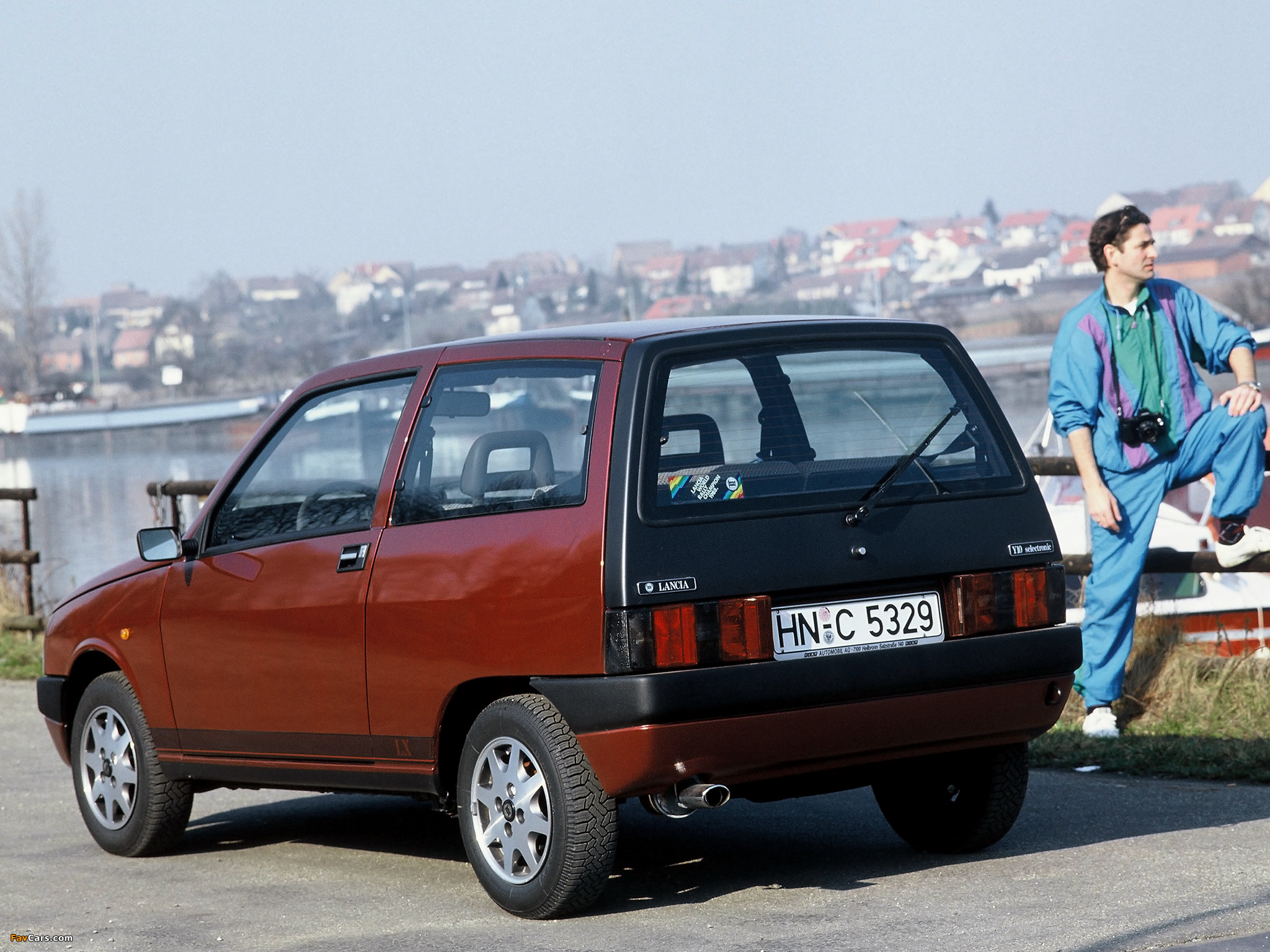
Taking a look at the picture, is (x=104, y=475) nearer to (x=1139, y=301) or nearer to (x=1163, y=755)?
(x=1139, y=301)

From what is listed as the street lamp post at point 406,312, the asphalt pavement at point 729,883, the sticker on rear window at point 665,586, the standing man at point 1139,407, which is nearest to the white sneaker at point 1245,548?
the standing man at point 1139,407

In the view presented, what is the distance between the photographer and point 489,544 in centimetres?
479

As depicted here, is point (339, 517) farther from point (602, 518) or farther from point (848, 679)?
point (848, 679)

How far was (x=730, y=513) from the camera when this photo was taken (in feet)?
15.0

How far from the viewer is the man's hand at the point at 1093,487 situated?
6848 mm

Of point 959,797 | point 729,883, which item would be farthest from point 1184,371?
point 729,883

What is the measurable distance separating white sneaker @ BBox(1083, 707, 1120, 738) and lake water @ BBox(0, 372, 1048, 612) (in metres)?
1.62

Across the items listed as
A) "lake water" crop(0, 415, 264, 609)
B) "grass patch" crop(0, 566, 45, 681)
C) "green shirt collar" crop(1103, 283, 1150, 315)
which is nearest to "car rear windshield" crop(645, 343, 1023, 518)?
"green shirt collar" crop(1103, 283, 1150, 315)

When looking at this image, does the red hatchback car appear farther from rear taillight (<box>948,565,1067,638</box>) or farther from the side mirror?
the side mirror

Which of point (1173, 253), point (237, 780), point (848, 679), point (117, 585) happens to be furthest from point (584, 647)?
point (1173, 253)

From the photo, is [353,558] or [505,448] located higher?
[505,448]

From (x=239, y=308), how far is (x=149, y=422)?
930 inches

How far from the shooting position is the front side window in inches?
213

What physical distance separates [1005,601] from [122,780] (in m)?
3.33
